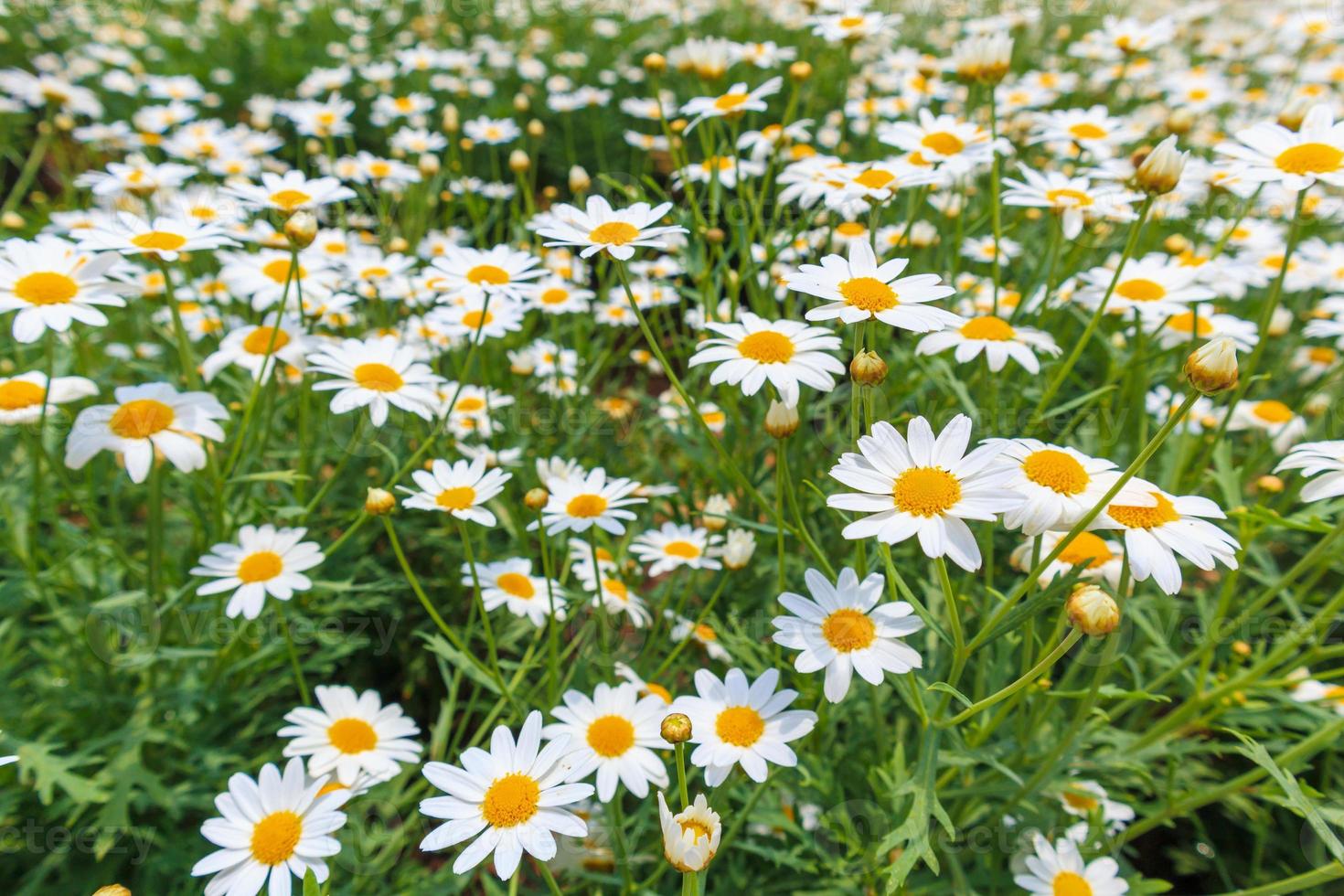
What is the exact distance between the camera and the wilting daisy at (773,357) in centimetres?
151

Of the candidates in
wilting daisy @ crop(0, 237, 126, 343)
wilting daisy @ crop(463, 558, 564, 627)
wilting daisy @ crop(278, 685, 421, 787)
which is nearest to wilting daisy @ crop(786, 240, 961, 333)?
wilting daisy @ crop(463, 558, 564, 627)

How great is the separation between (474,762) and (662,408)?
68.3 inches

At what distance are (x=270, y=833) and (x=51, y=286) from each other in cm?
122

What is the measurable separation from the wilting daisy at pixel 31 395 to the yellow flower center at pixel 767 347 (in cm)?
141

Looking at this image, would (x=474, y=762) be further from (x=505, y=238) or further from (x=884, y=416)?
(x=505, y=238)

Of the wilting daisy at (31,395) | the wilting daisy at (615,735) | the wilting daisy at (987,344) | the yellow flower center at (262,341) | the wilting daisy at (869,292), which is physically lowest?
the wilting daisy at (615,735)

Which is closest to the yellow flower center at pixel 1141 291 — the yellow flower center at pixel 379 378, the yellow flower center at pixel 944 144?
the yellow flower center at pixel 944 144

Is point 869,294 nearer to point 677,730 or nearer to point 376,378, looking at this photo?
point 677,730

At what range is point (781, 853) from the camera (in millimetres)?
1771

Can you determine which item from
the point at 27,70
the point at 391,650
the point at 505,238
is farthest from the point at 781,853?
the point at 27,70

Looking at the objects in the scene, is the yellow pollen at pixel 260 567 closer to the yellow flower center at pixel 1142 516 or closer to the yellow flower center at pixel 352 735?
the yellow flower center at pixel 352 735

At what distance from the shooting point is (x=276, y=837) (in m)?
1.47

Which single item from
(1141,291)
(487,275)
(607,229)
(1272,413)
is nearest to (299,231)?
(487,275)

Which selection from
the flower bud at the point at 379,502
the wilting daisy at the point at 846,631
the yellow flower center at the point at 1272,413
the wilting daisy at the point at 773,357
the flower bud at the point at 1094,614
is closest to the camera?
the flower bud at the point at 1094,614
